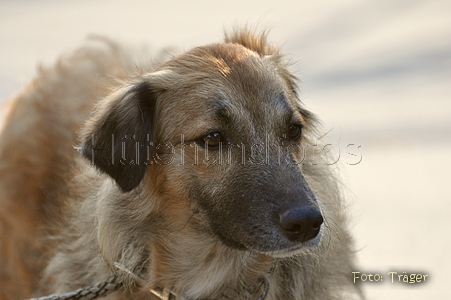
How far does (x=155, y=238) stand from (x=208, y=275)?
1.23 feet

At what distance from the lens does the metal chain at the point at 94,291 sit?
3555mm

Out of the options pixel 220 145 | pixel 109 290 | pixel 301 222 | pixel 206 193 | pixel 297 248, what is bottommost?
pixel 109 290

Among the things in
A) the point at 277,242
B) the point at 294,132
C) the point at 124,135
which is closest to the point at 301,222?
the point at 277,242

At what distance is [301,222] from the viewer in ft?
10.3

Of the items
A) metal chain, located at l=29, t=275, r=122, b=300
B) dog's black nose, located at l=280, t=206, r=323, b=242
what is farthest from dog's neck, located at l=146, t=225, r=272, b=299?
dog's black nose, located at l=280, t=206, r=323, b=242

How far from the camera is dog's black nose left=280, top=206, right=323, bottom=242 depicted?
3.13 metres

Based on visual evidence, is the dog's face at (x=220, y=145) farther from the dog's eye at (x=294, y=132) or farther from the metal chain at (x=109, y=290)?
the metal chain at (x=109, y=290)

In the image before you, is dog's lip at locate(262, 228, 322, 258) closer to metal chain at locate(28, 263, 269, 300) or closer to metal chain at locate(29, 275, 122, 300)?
metal chain at locate(28, 263, 269, 300)

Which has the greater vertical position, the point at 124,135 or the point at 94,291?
the point at 124,135

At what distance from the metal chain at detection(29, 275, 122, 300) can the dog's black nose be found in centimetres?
114

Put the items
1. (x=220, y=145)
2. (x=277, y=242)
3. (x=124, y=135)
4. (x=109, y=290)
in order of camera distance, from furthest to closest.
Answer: (x=109, y=290), (x=124, y=135), (x=220, y=145), (x=277, y=242)

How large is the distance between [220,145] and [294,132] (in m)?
0.50

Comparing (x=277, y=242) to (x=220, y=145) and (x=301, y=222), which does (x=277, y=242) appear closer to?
(x=301, y=222)

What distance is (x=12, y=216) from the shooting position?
4.82 m
